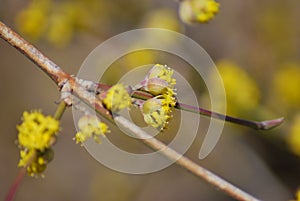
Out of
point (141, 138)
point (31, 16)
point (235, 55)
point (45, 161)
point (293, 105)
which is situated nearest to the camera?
point (141, 138)

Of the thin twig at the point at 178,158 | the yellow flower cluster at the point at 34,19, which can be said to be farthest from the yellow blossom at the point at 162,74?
the yellow flower cluster at the point at 34,19

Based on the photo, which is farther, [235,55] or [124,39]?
[235,55]

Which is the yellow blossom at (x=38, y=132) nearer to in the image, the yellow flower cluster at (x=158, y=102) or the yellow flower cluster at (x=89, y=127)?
the yellow flower cluster at (x=89, y=127)

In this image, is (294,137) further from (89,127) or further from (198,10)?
(89,127)

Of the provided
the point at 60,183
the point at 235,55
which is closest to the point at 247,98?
the point at 235,55

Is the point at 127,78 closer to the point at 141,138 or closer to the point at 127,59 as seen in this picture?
the point at 141,138

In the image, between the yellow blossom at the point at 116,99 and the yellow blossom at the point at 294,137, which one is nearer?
the yellow blossom at the point at 116,99

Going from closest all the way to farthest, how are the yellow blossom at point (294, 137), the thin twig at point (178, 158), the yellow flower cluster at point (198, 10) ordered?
the thin twig at point (178, 158), the yellow flower cluster at point (198, 10), the yellow blossom at point (294, 137)

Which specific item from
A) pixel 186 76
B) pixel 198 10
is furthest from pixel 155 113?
pixel 186 76
